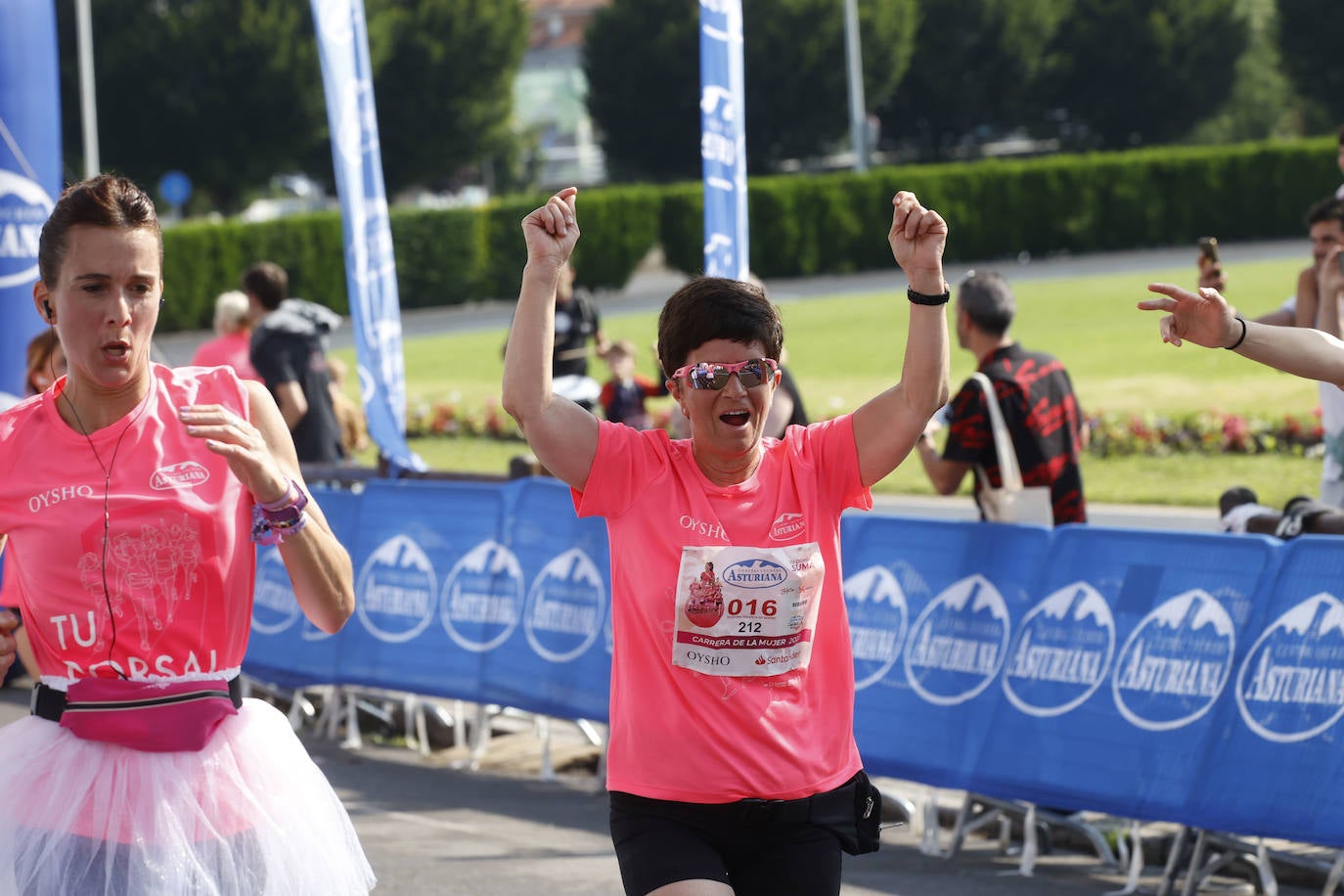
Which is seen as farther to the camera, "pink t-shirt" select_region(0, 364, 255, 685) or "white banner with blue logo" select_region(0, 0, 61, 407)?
"white banner with blue logo" select_region(0, 0, 61, 407)

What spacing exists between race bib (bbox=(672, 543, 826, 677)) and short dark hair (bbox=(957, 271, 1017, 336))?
357cm

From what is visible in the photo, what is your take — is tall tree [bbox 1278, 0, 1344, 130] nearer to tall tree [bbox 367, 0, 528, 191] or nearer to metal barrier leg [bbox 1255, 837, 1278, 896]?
tall tree [bbox 367, 0, 528, 191]

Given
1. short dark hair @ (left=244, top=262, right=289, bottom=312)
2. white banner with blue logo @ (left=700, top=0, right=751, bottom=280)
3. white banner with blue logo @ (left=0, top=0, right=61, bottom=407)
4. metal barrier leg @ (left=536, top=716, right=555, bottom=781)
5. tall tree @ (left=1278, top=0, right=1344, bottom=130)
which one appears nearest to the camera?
metal barrier leg @ (left=536, top=716, right=555, bottom=781)

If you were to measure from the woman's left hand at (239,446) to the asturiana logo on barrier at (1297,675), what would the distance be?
392 centimetres

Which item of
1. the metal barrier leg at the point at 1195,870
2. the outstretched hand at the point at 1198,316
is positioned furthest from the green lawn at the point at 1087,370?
the outstretched hand at the point at 1198,316

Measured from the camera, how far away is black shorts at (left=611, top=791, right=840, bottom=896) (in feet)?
11.6

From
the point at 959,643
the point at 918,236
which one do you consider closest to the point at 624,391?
the point at 959,643

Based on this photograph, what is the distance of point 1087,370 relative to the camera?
2348 centimetres

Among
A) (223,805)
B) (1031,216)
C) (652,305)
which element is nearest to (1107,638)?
(223,805)

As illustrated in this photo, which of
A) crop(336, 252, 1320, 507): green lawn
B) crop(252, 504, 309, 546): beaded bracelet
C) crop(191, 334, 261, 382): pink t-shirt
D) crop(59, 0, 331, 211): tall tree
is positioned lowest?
crop(336, 252, 1320, 507): green lawn

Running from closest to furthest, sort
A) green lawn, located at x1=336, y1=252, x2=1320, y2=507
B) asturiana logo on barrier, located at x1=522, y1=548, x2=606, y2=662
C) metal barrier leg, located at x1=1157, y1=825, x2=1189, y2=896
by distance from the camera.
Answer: metal barrier leg, located at x1=1157, y1=825, x2=1189, y2=896
asturiana logo on barrier, located at x1=522, y1=548, x2=606, y2=662
green lawn, located at x1=336, y1=252, x2=1320, y2=507

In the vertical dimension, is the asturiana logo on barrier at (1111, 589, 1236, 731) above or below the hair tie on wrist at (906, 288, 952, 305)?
below

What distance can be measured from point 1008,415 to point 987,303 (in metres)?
0.44

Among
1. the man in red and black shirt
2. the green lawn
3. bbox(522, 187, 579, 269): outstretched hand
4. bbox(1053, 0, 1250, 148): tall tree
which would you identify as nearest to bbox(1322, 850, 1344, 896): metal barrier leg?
the man in red and black shirt
